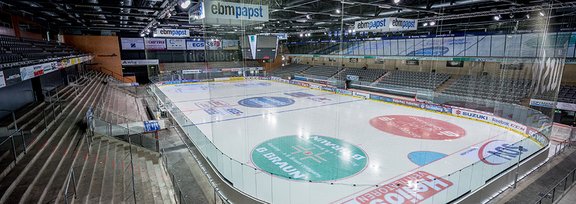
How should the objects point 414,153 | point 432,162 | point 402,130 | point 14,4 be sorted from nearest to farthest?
point 432,162 < point 414,153 < point 14,4 < point 402,130

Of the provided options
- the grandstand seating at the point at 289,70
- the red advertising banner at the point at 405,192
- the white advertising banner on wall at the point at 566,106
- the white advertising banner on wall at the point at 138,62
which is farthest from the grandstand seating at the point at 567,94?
the white advertising banner on wall at the point at 138,62

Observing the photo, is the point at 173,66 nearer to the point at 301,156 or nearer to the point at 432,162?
the point at 301,156

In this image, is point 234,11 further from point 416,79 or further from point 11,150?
point 416,79

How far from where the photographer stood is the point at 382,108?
15.6m

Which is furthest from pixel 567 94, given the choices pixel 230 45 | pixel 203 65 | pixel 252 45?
pixel 203 65

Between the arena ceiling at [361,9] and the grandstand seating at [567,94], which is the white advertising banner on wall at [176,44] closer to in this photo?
the arena ceiling at [361,9]

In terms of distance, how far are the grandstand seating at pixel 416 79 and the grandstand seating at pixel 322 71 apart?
632cm

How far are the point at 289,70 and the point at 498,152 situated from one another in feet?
94.3

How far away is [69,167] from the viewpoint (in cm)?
574

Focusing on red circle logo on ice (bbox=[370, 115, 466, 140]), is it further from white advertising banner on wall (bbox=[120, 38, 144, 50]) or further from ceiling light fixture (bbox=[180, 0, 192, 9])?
white advertising banner on wall (bbox=[120, 38, 144, 50])

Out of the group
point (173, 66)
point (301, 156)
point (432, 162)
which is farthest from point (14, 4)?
point (173, 66)

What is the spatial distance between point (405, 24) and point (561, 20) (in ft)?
25.8

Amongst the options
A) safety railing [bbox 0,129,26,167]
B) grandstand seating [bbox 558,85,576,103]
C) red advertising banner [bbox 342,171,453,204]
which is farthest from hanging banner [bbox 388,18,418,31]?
safety railing [bbox 0,129,26,167]

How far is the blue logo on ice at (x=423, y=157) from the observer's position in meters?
7.93
